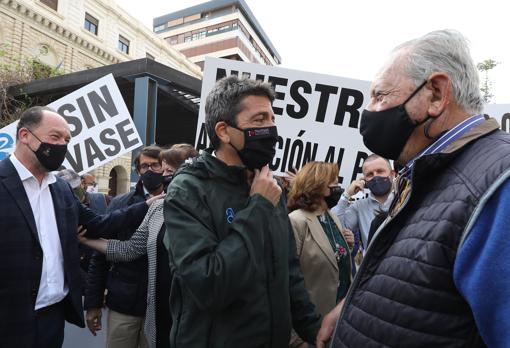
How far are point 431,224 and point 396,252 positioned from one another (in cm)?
12

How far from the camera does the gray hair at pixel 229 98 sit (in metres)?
1.53

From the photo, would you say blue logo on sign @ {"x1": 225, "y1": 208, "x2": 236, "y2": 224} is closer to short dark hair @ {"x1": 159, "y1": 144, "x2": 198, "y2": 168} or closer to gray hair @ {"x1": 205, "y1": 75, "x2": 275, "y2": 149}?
gray hair @ {"x1": 205, "y1": 75, "x2": 275, "y2": 149}

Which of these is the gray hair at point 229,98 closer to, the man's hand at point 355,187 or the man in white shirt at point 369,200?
the man in white shirt at point 369,200

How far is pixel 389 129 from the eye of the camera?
1.03m

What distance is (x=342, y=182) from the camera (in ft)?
11.8

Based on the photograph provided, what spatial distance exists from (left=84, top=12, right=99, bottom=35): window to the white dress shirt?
1077 inches

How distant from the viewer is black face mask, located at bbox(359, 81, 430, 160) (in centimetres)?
100

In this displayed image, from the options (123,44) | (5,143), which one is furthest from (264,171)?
(123,44)

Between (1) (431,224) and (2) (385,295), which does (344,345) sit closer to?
(2) (385,295)

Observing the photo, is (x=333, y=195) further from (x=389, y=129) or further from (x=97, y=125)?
(x=97, y=125)

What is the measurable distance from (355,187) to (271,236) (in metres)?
2.08

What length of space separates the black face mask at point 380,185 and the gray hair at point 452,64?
213cm

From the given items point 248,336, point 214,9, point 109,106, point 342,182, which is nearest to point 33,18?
point 109,106

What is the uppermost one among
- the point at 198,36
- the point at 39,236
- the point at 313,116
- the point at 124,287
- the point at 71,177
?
the point at 198,36
